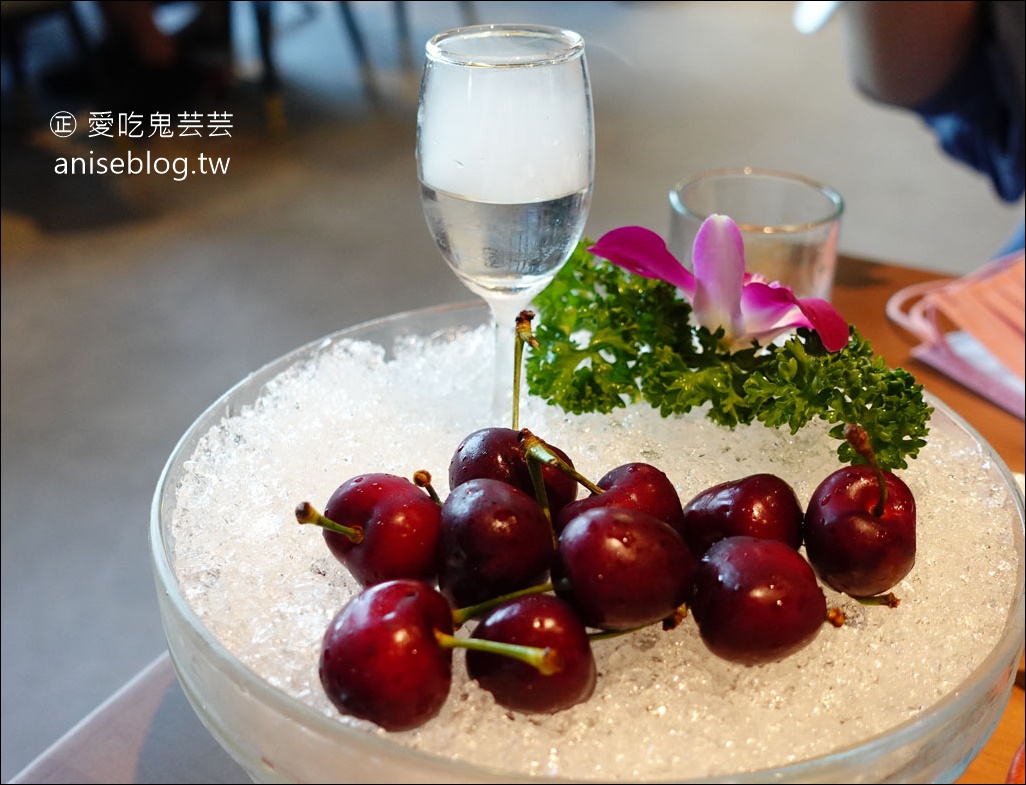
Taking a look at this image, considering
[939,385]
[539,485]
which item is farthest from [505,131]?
[939,385]

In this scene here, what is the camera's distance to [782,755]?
37 cm

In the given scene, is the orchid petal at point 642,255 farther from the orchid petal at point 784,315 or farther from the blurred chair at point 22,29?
the blurred chair at point 22,29

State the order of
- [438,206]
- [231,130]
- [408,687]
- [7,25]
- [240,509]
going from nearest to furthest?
[408,687], [240,509], [438,206], [7,25], [231,130]

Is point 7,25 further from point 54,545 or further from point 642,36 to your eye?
point 642,36

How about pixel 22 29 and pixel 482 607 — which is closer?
pixel 482 607

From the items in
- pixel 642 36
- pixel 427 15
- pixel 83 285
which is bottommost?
pixel 83 285

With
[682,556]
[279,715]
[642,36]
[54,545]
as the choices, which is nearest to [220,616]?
[279,715]

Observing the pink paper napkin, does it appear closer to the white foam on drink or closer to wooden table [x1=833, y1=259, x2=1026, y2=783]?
wooden table [x1=833, y1=259, x2=1026, y2=783]

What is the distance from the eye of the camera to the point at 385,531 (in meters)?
0.42

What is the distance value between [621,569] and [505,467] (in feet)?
0.33

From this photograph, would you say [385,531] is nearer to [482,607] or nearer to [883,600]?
[482,607]

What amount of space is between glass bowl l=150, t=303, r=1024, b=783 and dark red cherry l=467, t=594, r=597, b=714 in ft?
0.12

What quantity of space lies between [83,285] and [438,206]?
0.95 metres

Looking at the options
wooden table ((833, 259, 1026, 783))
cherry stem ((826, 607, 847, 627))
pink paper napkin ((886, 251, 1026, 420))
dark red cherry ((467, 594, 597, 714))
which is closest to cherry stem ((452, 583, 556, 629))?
dark red cherry ((467, 594, 597, 714))
